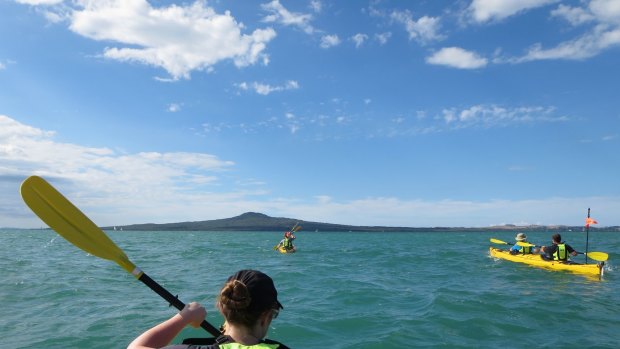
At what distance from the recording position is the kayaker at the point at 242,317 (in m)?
2.56

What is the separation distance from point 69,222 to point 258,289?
8.17ft

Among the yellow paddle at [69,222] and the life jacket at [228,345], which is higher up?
the yellow paddle at [69,222]

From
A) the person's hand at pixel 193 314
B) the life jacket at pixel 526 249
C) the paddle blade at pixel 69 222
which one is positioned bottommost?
the life jacket at pixel 526 249

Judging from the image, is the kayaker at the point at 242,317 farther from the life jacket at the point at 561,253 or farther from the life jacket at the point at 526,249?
the life jacket at the point at 526,249

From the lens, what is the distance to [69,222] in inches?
162

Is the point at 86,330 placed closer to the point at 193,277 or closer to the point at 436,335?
the point at 436,335

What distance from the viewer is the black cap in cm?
259

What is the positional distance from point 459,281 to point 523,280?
110 inches

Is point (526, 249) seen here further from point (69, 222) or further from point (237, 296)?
point (237, 296)

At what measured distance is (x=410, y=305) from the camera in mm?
12836

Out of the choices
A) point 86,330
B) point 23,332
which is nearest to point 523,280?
point 86,330

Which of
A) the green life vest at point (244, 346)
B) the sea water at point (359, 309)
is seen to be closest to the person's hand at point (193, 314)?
the green life vest at point (244, 346)

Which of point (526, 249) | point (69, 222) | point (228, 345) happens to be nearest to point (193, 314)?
point (228, 345)

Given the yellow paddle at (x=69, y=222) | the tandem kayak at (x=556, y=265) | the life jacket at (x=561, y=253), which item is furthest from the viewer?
the life jacket at (x=561, y=253)
